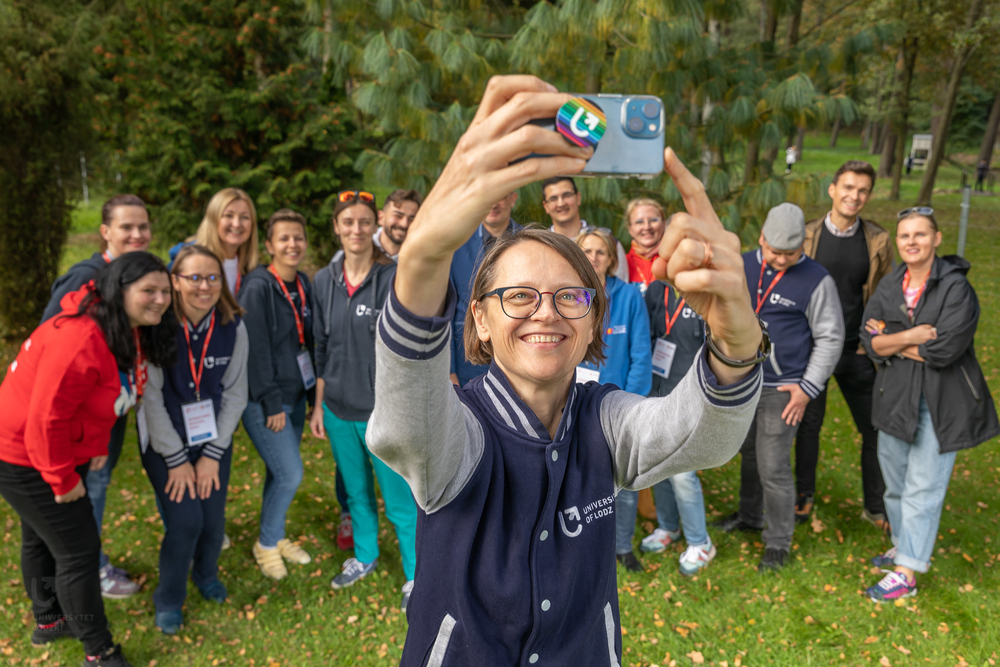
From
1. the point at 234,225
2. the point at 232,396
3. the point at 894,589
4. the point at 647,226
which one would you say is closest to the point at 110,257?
the point at 234,225

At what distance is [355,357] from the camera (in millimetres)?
3873

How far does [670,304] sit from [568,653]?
293 centimetres

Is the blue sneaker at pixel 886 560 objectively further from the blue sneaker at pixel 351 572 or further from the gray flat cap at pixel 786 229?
the blue sneaker at pixel 351 572

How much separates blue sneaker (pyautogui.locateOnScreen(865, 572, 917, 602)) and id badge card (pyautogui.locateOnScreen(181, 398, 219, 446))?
3.91m

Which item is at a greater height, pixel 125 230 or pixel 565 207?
pixel 565 207

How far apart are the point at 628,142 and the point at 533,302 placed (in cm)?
35

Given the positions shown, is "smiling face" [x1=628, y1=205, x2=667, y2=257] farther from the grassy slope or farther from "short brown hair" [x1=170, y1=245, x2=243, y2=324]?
"short brown hair" [x1=170, y1=245, x2=243, y2=324]

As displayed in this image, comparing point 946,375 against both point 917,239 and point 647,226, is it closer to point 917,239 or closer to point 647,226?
point 917,239

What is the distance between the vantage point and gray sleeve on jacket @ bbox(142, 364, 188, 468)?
3.44 meters

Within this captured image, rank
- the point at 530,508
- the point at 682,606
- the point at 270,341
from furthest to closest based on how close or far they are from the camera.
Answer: the point at 270,341
the point at 682,606
the point at 530,508

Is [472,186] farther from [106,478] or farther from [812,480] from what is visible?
[812,480]

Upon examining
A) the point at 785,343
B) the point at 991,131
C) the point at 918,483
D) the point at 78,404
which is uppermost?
the point at 991,131

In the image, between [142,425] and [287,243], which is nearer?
[142,425]

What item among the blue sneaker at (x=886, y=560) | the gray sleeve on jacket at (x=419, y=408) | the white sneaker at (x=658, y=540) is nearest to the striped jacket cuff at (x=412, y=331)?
the gray sleeve on jacket at (x=419, y=408)
